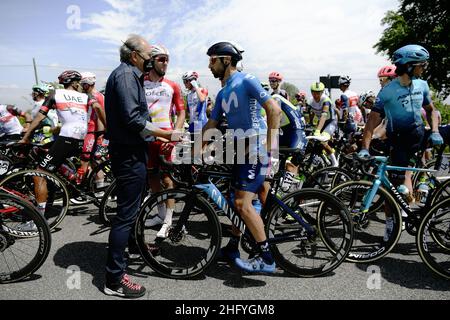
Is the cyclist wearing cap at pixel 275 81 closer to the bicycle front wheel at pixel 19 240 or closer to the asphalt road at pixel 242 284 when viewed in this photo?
the asphalt road at pixel 242 284

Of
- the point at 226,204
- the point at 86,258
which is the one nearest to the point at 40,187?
the point at 86,258

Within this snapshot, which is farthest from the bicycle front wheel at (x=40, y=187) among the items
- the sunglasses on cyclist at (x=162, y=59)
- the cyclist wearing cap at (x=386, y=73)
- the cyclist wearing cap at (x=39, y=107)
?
the cyclist wearing cap at (x=386, y=73)

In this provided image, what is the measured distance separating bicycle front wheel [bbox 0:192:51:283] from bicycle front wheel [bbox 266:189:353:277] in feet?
7.16

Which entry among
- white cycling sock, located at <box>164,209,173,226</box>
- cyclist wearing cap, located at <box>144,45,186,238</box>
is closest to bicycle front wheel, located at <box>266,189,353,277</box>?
white cycling sock, located at <box>164,209,173,226</box>

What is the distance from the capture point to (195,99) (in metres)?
8.19

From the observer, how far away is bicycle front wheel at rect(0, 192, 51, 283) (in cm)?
306

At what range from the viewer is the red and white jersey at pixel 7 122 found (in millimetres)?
7582

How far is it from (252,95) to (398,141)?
6.92ft

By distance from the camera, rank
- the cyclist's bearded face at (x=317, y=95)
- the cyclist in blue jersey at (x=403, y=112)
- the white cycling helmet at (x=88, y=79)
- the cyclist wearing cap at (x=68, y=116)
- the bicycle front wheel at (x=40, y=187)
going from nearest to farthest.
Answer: the cyclist in blue jersey at (x=403, y=112), the bicycle front wheel at (x=40, y=187), the cyclist wearing cap at (x=68, y=116), the white cycling helmet at (x=88, y=79), the cyclist's bearded face at (x=317, y=95)

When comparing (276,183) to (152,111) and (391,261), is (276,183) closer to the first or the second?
(391,261)

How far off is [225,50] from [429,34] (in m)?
29.7

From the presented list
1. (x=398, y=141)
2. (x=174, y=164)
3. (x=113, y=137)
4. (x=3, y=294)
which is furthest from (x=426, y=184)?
(x=3, y=294)

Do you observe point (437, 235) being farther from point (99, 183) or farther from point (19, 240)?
point (99, 183)

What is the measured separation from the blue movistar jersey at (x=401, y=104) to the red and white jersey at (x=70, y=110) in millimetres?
4079
